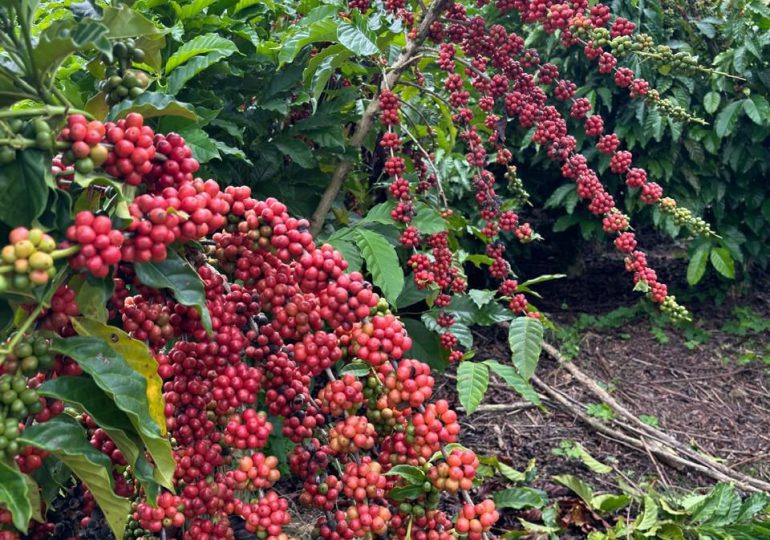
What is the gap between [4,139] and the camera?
875mm

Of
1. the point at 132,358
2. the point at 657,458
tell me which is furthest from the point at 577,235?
the point at 132,358

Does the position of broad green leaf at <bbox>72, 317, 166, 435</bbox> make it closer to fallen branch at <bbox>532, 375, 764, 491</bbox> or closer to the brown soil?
the brown soil

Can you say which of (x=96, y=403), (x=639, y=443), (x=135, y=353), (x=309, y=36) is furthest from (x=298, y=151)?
(x=639, y=443)

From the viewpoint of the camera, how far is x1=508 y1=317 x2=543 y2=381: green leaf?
2.40 m

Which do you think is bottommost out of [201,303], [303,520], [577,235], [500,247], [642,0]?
[303,520]

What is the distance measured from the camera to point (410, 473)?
1.27 metres

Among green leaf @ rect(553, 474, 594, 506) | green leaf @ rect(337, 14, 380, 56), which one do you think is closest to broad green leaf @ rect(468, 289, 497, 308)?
green leaf @ rect(553, 474, 594, 506)

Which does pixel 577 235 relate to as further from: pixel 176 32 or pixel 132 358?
pixel 132 358

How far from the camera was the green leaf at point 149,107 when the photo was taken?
1075mm

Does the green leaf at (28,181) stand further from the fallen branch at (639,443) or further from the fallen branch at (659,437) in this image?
the fallen branch at (659,437)

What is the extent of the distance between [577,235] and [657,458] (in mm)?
2432

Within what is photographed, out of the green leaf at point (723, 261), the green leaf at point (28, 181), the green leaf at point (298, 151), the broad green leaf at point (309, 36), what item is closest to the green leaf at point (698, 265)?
the green leaf at point (723, 261)

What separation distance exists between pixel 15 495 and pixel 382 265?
1.54m

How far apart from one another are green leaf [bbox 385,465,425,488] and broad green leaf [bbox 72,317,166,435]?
1.43 feet
